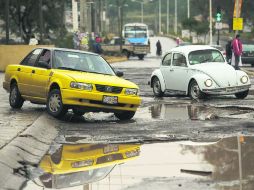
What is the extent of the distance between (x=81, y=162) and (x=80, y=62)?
6034 millimetres

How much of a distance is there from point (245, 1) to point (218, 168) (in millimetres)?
97460

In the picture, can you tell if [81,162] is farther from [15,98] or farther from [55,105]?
[15,98]

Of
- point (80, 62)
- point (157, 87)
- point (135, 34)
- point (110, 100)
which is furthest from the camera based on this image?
point (135, 34)

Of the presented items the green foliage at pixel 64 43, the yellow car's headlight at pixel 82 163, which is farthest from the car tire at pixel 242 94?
the green foliage at pixel 64 43

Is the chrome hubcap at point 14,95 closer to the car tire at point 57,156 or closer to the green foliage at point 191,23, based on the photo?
the car tire at point 57,156

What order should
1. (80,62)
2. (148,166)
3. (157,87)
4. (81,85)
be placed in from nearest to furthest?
(148,166), (81,85), (80,62), (157,87)

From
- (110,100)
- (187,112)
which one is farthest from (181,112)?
(110,100)

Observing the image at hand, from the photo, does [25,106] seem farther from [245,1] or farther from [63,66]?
[245,1]

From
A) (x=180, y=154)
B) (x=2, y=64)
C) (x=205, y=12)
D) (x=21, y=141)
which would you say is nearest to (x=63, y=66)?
(x=21, y=141)

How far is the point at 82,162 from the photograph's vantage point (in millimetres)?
8977

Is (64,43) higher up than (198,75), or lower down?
lower down

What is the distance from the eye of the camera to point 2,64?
3456 cm

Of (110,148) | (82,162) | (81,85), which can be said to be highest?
(81,85)

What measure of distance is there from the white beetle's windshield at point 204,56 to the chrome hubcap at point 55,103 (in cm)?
616
